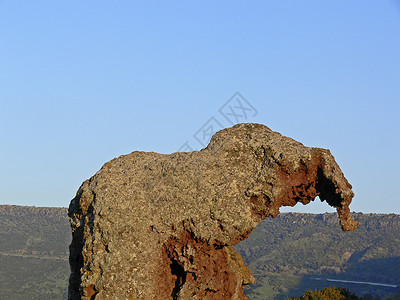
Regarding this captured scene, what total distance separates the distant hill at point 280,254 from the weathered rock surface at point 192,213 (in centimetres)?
4435

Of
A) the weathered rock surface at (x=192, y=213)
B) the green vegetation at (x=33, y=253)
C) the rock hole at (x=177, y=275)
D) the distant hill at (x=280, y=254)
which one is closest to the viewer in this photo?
the weathered rock surface at (x=192, y=213)

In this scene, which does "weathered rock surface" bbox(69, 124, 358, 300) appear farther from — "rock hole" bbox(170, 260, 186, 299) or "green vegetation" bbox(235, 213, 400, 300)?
"green vegetation" bbox(235, 213, 400, 300)

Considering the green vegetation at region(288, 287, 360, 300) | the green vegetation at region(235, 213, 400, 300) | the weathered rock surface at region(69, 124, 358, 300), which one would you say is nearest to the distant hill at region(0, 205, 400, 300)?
the green vegetation at region(235, 213, 400, 300)

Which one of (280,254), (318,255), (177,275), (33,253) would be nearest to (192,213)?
(177,275)

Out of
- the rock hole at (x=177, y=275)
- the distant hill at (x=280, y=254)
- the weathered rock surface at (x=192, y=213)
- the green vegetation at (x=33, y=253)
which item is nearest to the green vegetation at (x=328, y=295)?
the weathered rock surface at (x=192, y=213)

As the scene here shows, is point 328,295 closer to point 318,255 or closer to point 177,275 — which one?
point 177,275

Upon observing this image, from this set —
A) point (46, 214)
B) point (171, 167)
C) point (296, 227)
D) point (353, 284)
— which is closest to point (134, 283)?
point (171, 167)

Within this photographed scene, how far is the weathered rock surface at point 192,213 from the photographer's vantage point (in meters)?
12.6

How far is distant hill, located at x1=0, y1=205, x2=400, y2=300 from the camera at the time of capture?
59.2 metres

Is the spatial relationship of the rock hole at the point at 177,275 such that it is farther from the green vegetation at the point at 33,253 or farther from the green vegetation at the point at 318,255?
the green vegetation at the point at 33,253

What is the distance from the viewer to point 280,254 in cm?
7094

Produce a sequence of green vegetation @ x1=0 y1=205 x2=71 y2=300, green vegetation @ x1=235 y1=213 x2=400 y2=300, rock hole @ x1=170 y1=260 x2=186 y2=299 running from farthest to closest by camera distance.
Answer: green vegetation @ x1=235 y1=213 x2=400 y2=300, green vegetation @ x1=0 y1=205 x2=71 y2=300, rock hole @ x1=170 y1=260 x2=186 y2=299

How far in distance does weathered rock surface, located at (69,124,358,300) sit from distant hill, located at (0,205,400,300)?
1746 inches

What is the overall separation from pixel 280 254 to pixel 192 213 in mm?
60266
